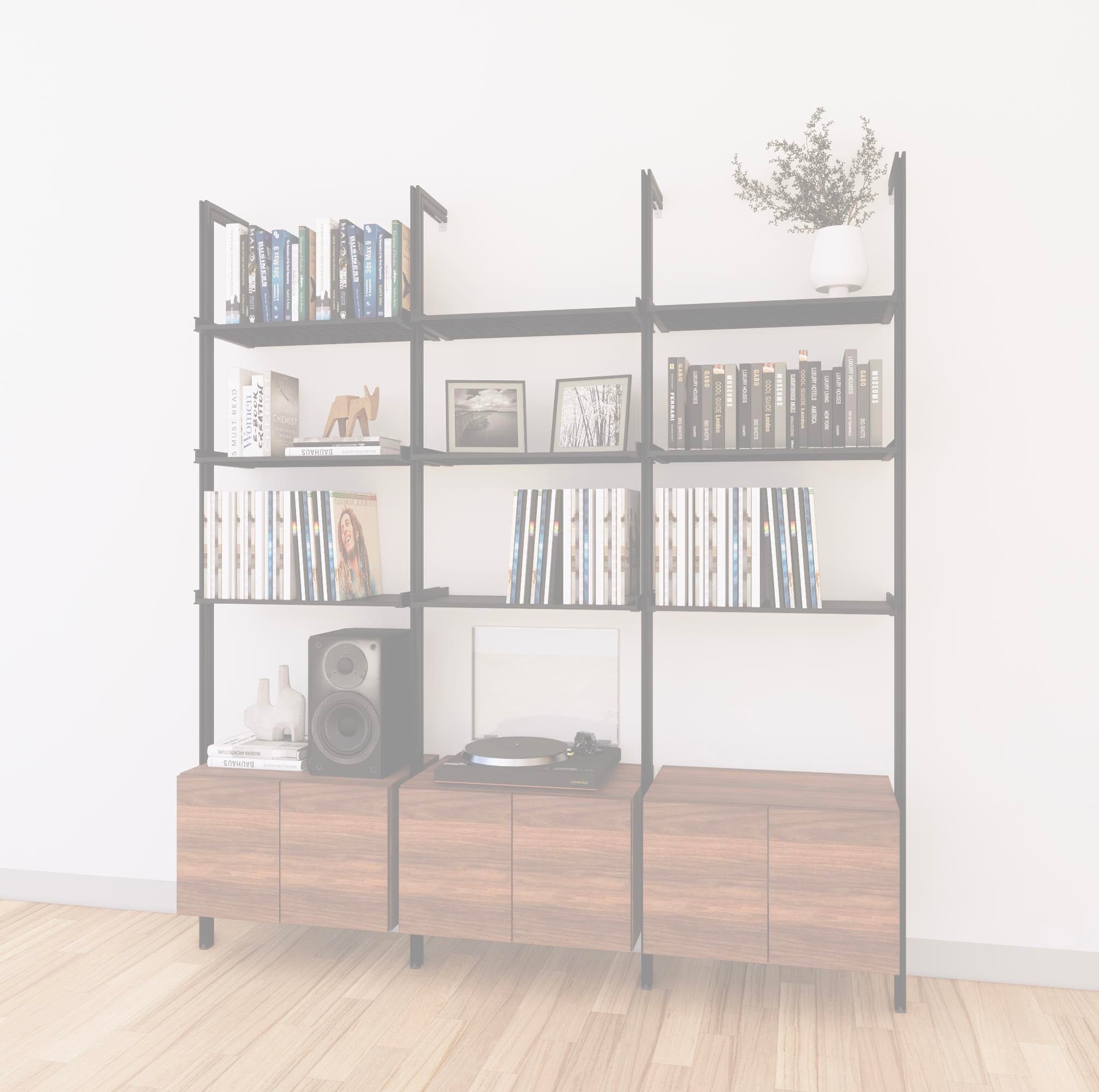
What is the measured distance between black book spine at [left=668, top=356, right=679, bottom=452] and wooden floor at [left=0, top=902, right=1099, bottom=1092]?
1505 mm

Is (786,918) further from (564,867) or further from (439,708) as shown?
(439,708)

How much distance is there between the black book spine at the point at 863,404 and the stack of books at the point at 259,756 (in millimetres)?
1824

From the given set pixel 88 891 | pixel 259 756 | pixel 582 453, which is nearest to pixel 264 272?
pixel 582 453

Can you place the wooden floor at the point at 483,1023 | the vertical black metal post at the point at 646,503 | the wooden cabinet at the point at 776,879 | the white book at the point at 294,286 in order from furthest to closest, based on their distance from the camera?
the white book at the point at 294,286, the vertical black metal post at the point at 646,503, the wooden cabinet at the point at 776,879, the wooden floor at the point at 483,1023

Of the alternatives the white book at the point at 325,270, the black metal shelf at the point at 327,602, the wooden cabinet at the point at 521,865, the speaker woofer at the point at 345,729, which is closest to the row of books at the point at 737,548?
the wooden cabinet at the point at 521,865

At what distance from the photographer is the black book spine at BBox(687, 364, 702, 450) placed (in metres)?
2.75

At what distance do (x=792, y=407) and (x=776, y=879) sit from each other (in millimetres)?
1234

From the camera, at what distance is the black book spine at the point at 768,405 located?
271cm

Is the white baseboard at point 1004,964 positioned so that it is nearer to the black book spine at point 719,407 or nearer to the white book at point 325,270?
the black book spine at point 719,407

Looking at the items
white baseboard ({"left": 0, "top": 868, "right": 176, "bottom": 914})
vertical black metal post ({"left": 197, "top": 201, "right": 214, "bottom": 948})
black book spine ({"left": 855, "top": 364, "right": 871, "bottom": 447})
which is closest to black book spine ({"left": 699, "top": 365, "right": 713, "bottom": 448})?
black book spine ({"left": 855, "top": 364, "right": 871, "bottom": 447})

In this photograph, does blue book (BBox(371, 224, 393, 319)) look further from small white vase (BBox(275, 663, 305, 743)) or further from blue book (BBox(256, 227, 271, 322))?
small white vase (BBox(275, 663, 305, 743))

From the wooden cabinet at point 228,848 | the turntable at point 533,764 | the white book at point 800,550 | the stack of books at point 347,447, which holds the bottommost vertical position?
the wooden cabinet at point 228,848

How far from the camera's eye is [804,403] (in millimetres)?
2697

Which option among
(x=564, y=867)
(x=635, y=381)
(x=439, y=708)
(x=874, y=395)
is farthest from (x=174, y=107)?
(x=564, y=867)
